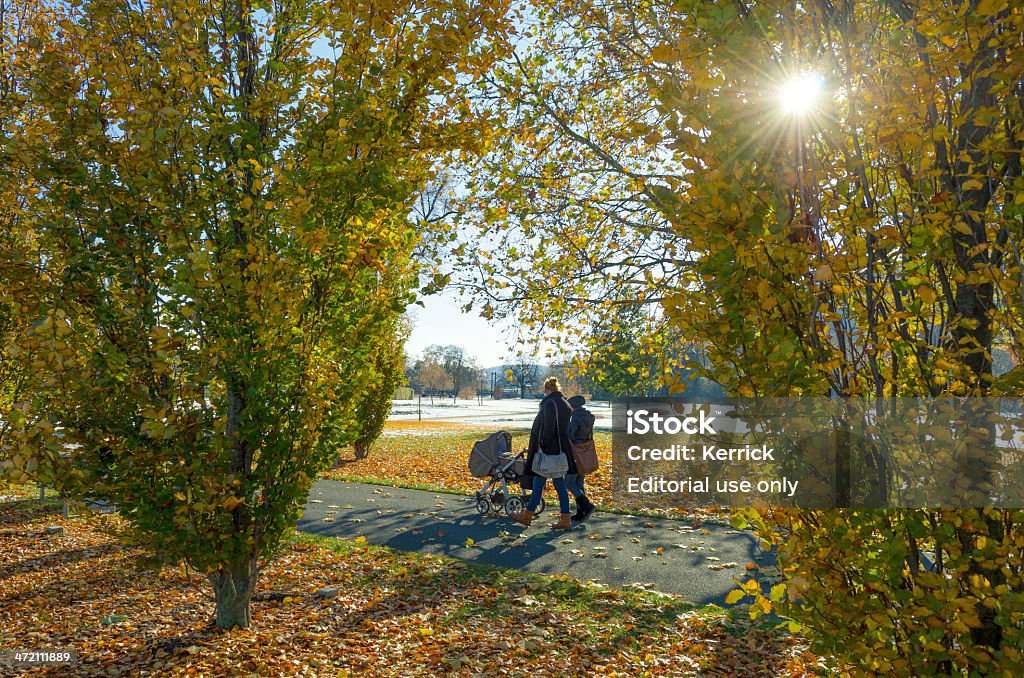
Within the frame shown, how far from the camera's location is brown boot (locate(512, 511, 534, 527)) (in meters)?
8.53

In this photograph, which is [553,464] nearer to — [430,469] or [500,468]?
[500,468]

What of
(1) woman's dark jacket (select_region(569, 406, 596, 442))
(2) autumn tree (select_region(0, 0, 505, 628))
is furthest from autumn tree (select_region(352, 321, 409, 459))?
(2) autumn tree (select_region(0, 0, 505, 628))

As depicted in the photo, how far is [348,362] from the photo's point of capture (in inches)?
186

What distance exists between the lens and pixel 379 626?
505 centimetres

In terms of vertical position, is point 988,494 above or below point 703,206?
below

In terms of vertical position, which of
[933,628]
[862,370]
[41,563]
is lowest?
[41,563]

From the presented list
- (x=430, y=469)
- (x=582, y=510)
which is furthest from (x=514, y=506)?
(x=430, y=469)

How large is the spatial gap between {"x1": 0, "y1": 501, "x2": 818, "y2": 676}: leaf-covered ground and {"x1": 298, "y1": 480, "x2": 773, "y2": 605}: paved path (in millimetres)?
482

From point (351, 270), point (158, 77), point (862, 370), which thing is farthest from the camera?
point (351, 270)

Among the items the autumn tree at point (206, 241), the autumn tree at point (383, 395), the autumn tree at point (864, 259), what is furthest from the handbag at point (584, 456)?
the autumn tree at point (383, 395)

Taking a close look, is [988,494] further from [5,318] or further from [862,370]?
[5,318]

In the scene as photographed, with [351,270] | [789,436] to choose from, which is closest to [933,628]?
[789,436]

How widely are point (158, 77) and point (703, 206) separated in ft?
12.3

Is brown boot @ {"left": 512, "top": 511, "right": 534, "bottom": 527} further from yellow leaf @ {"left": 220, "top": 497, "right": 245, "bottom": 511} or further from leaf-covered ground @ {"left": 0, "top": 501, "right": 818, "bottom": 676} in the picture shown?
yellow leaf @ {"left": 220, "top": 497, "right": 245, "bottom": 511}
